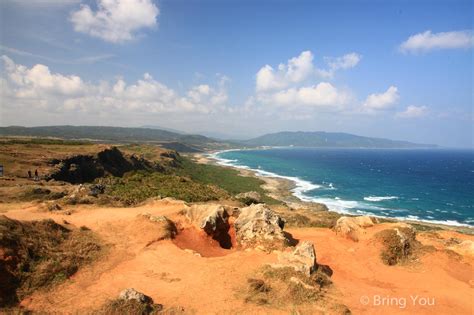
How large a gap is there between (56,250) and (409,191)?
104 m

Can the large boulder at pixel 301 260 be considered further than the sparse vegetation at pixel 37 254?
Yes

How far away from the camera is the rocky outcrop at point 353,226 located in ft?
80.4

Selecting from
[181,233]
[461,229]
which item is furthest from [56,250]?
[461,229]

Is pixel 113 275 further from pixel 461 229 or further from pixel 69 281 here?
pixel 461 229

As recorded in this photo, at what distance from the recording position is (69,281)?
50.8ft

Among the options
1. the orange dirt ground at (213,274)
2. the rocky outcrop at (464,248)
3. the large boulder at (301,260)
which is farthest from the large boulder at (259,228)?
the rocky outcrop at (464,248)

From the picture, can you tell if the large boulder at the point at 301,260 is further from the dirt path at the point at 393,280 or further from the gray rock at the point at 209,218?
the gray rock at the point at 209,218

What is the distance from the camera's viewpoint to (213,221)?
23.1m

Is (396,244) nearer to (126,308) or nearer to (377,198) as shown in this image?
(126,308)

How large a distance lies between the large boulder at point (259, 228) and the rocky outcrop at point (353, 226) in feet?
19.5

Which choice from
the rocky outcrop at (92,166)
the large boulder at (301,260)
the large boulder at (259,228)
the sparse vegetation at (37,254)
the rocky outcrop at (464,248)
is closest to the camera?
the sparse vegetation at (37,254)

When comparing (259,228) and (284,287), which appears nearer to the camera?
(284,287)

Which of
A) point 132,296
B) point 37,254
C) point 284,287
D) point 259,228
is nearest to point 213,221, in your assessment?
point 259,228

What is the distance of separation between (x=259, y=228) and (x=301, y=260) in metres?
4.83
